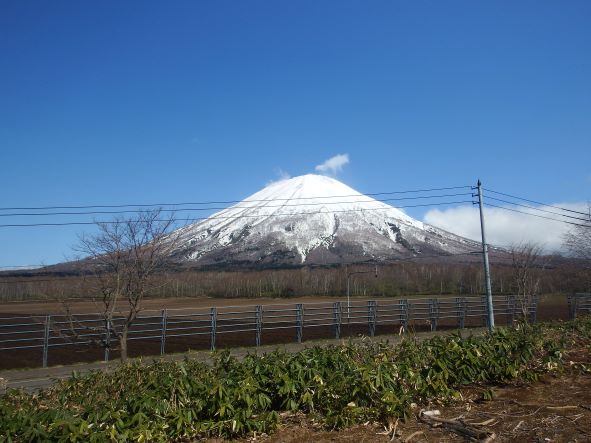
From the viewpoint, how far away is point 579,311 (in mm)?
26250

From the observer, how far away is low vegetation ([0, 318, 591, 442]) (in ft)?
12.6

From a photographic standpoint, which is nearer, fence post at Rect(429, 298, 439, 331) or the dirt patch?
the dirt patch

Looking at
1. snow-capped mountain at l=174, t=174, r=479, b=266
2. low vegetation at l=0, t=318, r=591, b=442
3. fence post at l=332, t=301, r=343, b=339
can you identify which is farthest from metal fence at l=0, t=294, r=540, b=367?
snow-capped mountain at l=174, t=174, r=479, b=266

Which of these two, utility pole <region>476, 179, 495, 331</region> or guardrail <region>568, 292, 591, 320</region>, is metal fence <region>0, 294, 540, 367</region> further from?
utility pole <region>476, 179, 495, 331</region>

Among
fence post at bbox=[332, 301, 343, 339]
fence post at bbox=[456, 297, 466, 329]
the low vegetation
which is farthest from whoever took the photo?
fence post at bbox=[456, 297, 466, 329]

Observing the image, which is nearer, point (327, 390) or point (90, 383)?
point (327, 390)

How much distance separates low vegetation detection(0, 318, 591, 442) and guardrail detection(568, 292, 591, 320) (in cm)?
1986

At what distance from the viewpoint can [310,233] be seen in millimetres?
137750

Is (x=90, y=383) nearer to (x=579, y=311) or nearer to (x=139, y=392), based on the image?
(x=139, y=392)

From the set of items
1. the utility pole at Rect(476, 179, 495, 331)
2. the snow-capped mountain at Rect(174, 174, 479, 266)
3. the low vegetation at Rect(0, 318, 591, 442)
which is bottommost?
the low vegetation at Rect(0, 318, 591, 442)

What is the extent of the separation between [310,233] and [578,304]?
371ft

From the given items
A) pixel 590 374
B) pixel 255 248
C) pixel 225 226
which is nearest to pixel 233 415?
pixel 590 374

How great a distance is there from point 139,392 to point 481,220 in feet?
61.5

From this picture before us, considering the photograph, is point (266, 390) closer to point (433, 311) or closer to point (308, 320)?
point (308, 320)
